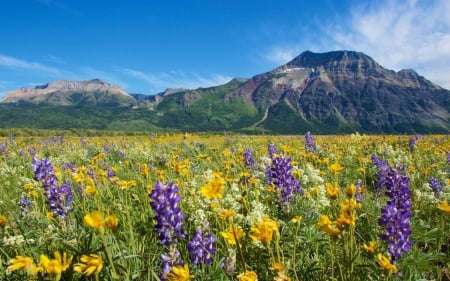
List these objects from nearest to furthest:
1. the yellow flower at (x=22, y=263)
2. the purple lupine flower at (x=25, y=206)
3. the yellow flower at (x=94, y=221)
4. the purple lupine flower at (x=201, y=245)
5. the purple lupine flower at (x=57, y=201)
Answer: the yellow flower at (x=94, y=221), the yellow flower at (x=22, y=263), the purple lupine flower at (x=201, y=245), the purple lupine flower at (x=57, y=201), the purple lupine flower at (x=25, y=206)

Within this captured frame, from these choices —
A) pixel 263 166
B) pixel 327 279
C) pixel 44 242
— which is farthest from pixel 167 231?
pixel 263 166

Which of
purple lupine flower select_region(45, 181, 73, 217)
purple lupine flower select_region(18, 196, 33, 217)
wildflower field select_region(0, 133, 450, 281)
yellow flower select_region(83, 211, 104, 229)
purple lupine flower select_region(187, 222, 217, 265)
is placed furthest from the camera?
purple lupine flower select_region(18, 196, 33, 217)

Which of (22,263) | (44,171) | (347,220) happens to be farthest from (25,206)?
(347,220)

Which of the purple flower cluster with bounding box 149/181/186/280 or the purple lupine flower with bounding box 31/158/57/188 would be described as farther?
the purple lupine flower with bounding box 31/158/57/188

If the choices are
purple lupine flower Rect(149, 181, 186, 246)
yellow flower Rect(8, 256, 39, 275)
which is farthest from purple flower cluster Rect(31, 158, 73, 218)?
purple lupine flower Rect(149, 181, 186, 246)

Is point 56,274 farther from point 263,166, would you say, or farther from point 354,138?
point 354,138

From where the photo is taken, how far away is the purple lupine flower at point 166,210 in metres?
2.60

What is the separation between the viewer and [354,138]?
1362 centimetres

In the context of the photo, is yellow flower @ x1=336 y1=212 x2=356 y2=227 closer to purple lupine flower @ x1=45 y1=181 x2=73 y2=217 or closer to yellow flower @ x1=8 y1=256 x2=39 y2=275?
yellow flower @ x1=8 y1=256 x2=39 y2=275

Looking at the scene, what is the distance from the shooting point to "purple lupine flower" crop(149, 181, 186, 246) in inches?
102

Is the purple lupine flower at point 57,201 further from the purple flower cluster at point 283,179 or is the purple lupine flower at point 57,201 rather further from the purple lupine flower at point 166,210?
the purple flower cluster at point 283,179

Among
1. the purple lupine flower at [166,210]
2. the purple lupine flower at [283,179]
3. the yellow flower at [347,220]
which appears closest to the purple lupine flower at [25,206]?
the purple lupine flower at [166,210]

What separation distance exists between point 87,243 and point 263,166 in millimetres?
3841

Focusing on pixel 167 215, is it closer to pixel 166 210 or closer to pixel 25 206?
pixel 166 210
